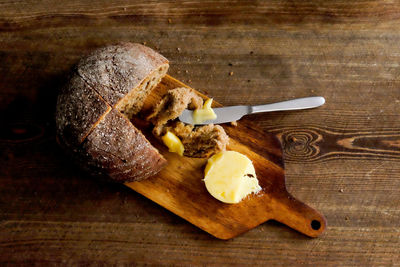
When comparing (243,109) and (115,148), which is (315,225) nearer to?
(243,109)

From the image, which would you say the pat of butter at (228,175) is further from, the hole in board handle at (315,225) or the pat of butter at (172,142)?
the hole in board handle at (315,225)

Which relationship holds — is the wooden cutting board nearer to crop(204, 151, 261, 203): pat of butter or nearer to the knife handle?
crop(204, 151, 261, 203): pat of butter

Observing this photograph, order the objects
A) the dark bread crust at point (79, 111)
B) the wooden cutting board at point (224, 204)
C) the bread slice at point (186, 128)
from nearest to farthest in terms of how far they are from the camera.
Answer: the dark bread crust at point (79, 111), the bread slice at point (186, 128), the wooden cutting board at point (224, 204)

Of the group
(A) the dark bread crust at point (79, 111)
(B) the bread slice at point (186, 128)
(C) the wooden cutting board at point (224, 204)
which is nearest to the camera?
(A) the dark bread crust at point (79, 111)

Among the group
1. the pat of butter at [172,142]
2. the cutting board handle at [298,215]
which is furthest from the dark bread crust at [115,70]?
the cutting board handle at [298,215]

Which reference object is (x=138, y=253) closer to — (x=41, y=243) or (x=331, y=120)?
(x=41, y=243)

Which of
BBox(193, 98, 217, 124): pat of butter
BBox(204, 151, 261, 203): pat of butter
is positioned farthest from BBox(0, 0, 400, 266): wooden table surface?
BBox(204, 151, 261, 203): pat of butter

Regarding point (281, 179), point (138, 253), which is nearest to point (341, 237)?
point (281, 179)
